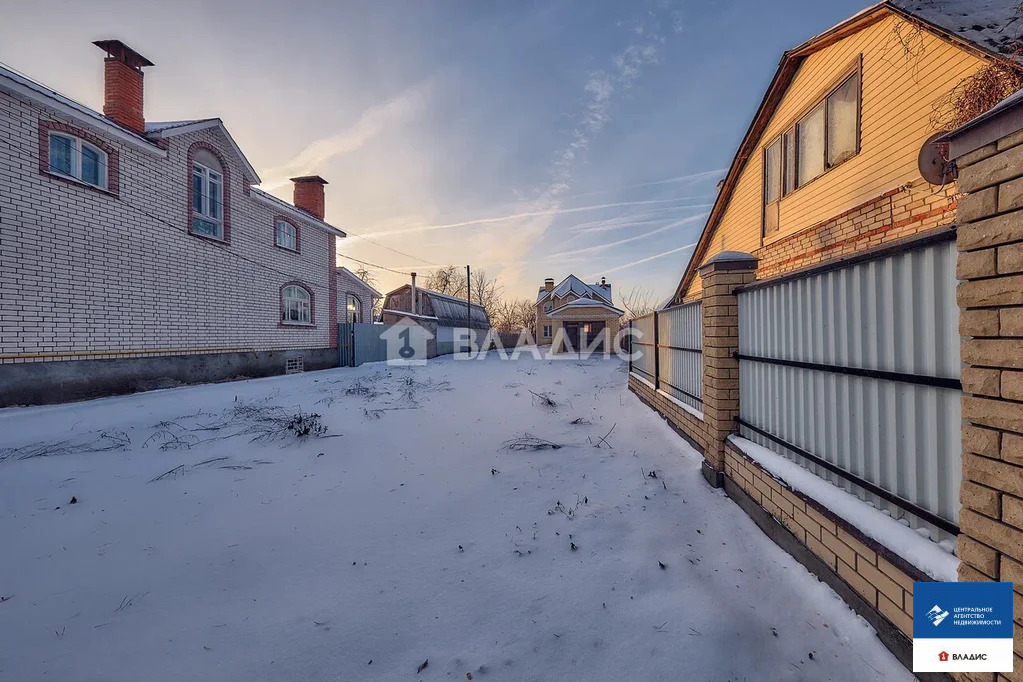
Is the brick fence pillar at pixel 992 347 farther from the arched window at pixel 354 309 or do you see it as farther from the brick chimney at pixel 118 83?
the arched window at pixel 354 309

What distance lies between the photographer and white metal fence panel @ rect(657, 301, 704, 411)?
4.91 meters

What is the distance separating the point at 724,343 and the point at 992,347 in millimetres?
2423

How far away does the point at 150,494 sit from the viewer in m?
3.76

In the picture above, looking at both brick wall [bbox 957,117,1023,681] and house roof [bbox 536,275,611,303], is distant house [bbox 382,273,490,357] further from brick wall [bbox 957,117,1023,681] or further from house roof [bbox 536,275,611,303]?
brick wall [bbox 957,117,1023,681]

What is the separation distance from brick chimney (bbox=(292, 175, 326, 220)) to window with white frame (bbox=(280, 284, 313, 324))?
329cm

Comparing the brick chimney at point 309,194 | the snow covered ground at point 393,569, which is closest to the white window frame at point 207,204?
the brick chimney at point 309,194

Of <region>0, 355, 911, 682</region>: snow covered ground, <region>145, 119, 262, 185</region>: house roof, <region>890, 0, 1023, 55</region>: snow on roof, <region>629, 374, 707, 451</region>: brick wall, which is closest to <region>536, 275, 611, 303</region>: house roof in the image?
<region>145, 119, 262, 185</region>: house roof

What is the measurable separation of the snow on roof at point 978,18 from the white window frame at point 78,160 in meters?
14.1

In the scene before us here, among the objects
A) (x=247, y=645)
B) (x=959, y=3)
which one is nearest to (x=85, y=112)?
(x=247, y=645)

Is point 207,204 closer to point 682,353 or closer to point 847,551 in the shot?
point 682,353

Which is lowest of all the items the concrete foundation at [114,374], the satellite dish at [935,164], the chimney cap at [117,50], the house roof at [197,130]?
the concrete foundation at [114,374]

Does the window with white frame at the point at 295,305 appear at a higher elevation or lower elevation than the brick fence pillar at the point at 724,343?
higher

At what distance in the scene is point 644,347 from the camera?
865cm

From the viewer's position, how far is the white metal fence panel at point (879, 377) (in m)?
1.76
